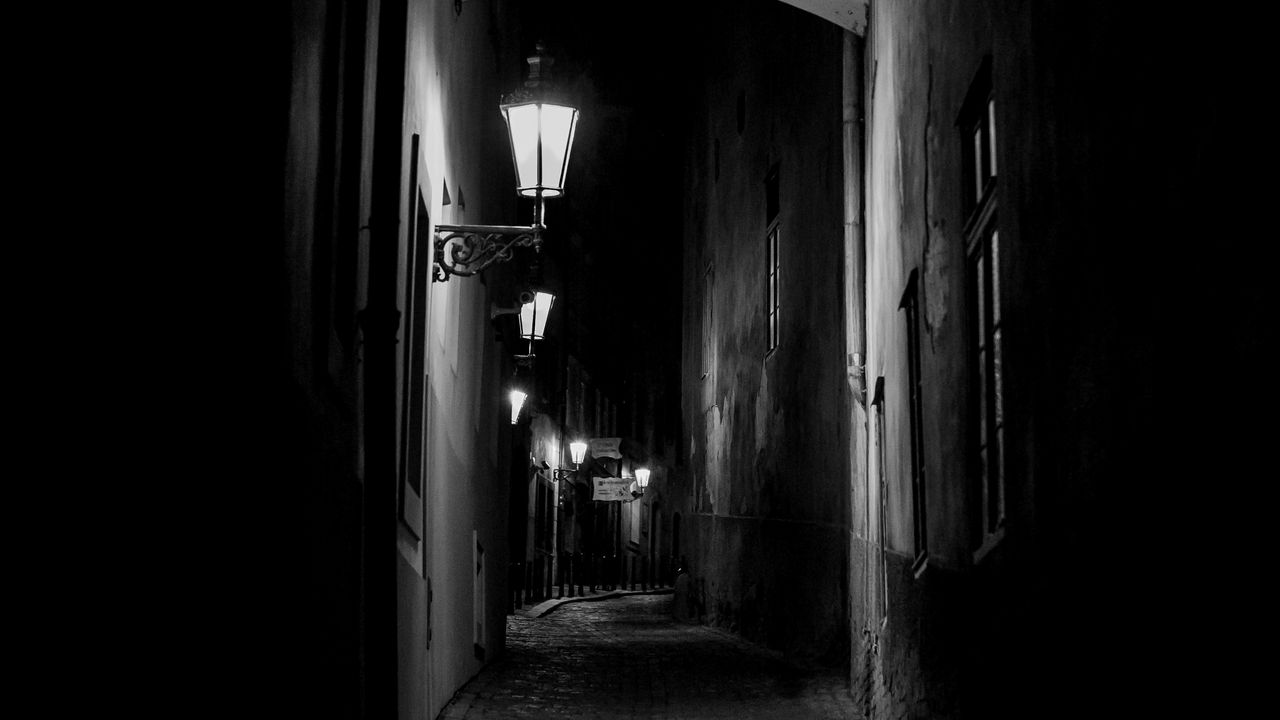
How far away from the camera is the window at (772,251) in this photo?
58.0 feet

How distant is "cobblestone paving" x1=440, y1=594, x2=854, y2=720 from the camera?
9914 mm

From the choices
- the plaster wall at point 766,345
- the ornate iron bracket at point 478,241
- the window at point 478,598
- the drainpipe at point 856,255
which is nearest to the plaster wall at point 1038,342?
the ornate iron bracket at point 478,241


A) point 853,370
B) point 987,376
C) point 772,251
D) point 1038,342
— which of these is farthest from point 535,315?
point 1038,342

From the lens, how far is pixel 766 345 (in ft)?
59.1

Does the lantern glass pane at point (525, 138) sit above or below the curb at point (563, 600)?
above

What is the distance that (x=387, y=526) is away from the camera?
5.29 m

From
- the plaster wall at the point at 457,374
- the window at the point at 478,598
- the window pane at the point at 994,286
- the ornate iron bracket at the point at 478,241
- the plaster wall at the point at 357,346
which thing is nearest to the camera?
the plaster wall at the point at 357,346

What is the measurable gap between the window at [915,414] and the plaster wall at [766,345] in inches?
201

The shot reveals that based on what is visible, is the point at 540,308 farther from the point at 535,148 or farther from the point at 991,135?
the point at 991,135

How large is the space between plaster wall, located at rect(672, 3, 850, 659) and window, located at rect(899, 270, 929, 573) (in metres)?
5.12

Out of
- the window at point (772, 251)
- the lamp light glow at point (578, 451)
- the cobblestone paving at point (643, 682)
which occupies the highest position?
the window at point (772, 251)

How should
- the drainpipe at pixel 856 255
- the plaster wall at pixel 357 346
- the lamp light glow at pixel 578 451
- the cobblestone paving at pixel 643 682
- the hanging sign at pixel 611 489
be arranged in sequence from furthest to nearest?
the lamp light glow at pixel 578 451 < the hanging sign at pixel 611 489 < the drainpipe at pixel 856 255 < the cobblestone paving at pixel 643 682 < the plaster wall at pixel 357 346

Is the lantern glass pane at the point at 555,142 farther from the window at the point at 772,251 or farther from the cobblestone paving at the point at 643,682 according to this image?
the window at the point at 772,251

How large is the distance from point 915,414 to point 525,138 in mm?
2822
